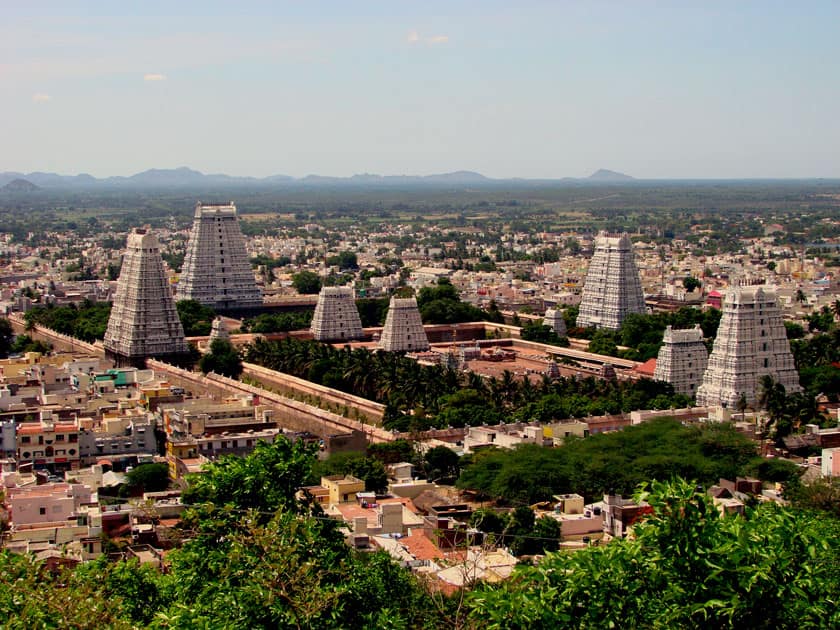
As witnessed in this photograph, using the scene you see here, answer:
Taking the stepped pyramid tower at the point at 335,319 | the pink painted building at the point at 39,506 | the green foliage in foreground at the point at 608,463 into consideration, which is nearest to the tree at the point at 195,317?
the stepped pyramid tower at the point at 335,319

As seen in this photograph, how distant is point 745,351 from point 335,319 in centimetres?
2603

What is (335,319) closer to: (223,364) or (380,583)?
(223,364)

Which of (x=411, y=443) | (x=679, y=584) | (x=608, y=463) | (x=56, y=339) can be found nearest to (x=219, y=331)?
(x=56, y=339)

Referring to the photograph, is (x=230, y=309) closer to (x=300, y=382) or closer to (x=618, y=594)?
(x=300, y=382)

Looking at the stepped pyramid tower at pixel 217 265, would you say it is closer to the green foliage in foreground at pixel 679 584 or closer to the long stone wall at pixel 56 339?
the long stone wall at pixel 56 339

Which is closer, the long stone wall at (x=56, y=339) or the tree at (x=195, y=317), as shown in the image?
the long stone wall at (x=56, y=339)

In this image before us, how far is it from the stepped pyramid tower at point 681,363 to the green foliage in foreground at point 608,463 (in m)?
11.7

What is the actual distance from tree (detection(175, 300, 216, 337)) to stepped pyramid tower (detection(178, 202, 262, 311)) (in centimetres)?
160

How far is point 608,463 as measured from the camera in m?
37.7

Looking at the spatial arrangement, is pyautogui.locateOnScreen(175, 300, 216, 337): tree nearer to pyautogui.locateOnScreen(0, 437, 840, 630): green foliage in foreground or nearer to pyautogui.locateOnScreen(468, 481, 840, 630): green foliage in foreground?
pyautogui.locateOnScreen(0, 437, 840, 630): green foliage in foreground

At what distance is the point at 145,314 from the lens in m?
64.9

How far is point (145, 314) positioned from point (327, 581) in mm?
48211

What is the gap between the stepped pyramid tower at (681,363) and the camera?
54125 millimetres

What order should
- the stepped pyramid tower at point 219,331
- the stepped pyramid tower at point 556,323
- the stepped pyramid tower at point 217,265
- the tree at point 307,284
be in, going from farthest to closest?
the tree at point 307,284
the stepped pyramid tower at point 217,265
the stepped pyramid tower at point 556,323
the stepped pyramid tower at point 219,331
